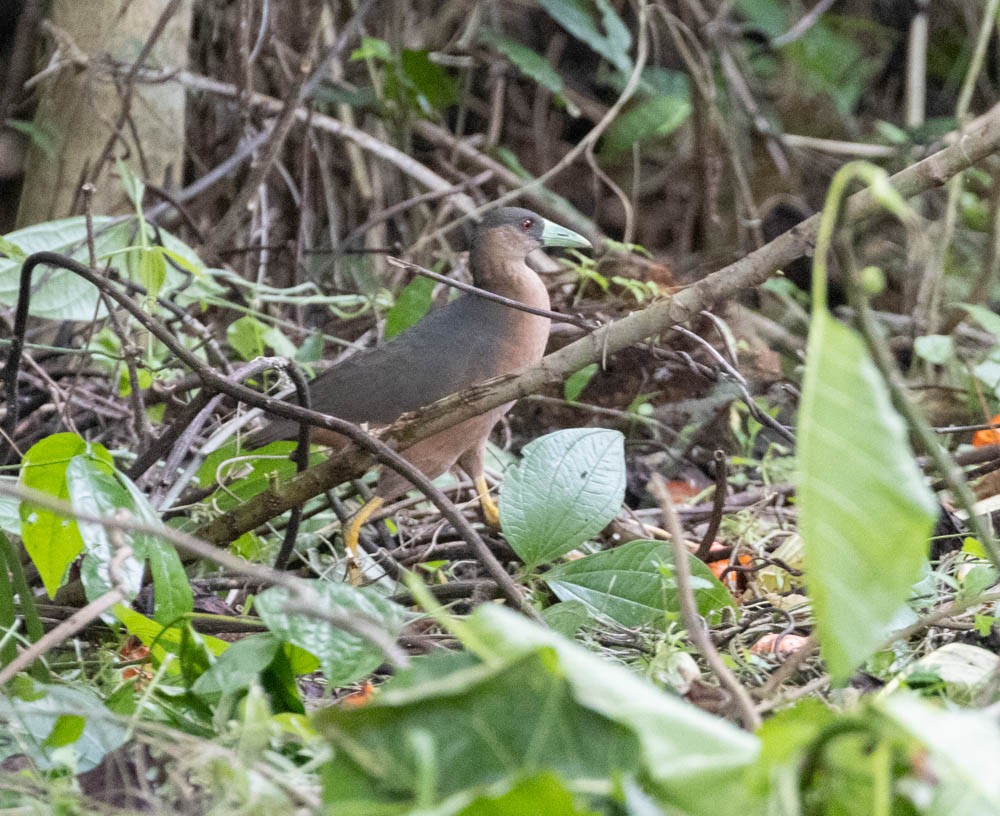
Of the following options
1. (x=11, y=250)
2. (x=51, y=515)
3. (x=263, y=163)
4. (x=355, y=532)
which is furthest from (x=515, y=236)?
(x=51, y=515)

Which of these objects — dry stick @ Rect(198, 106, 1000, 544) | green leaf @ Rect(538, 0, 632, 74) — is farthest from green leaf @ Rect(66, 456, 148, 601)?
green leaf @ Rect(538, 0, 632, 74)

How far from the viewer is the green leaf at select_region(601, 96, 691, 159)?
4.51 m

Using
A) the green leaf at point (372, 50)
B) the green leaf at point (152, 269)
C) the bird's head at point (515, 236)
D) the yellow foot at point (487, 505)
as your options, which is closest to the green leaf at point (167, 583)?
the green leaf at point (152, 269)

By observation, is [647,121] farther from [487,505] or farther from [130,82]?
[487,505]

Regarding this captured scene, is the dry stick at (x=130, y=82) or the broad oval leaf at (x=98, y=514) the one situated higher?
the dry stick at (x=130, y=82)

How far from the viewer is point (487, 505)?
251 centimetres

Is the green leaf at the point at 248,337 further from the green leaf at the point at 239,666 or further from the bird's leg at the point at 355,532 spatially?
the green leaf at the point at 239,666

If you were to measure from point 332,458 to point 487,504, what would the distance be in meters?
0.98

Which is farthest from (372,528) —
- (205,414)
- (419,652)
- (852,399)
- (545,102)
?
(545,102)

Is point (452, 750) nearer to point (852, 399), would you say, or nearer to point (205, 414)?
point (852, 399)

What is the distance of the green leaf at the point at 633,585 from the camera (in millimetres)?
1589

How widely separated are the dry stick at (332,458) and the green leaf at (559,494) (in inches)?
4.3

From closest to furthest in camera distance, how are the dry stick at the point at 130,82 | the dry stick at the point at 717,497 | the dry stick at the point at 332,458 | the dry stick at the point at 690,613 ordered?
1. the dry stick at the point at 690,613
2. the dry stick at the point at 332,458
3. the dry stick at the point at 717,497
4. the dry stick at the point at 130,82

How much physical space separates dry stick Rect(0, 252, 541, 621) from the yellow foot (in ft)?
2.82
